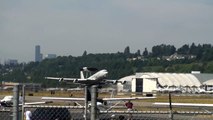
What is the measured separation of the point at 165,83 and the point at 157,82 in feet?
38.0

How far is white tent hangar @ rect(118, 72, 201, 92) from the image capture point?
164m

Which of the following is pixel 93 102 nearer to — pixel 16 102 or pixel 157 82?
pixel 16 102

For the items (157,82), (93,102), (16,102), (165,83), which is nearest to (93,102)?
(93,102)

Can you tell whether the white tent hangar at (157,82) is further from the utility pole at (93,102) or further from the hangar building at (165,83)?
the utility pole at (93,102)

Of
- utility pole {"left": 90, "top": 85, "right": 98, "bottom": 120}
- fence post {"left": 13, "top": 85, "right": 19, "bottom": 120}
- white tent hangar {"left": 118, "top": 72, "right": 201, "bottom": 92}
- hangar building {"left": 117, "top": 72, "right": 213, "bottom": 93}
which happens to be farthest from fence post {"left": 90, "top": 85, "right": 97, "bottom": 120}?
white tent hangar {"left": 118, "top": 72, "right": 201, "bottom": 92}

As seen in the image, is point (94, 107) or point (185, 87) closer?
point (94, 107)

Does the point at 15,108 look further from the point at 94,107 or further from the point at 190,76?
the point at 190,76

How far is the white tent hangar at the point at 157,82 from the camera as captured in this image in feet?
539

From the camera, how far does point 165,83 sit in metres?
179

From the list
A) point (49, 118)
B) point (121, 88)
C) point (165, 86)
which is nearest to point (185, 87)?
point (165, 86)

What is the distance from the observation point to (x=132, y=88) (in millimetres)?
169000

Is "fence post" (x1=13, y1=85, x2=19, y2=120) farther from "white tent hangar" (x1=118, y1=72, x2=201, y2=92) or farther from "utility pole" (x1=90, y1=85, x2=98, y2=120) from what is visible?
"white tent hangar" (x1=118, y1=72, x2=201, y2=92)

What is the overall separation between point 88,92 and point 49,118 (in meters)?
6.19

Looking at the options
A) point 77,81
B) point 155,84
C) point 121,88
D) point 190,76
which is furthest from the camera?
point 190,76
